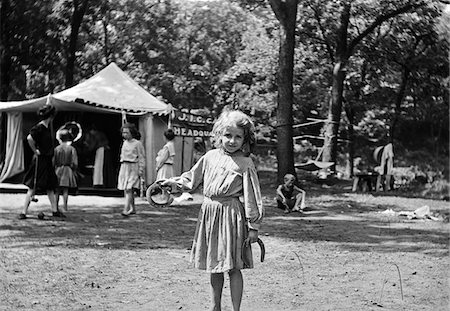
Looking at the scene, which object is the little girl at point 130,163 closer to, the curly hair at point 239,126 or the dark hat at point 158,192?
the dark hat at point 158,192

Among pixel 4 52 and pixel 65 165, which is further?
pixel 4 52

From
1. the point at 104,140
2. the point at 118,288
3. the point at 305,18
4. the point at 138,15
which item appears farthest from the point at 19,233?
the point at 138,15

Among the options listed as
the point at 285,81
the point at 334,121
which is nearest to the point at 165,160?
the point at 285,81

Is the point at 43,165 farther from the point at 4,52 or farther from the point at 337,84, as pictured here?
the point at 4,52

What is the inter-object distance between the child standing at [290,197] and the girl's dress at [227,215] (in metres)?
7.72

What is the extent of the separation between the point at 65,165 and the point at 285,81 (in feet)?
21.4

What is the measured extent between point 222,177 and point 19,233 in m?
5.26

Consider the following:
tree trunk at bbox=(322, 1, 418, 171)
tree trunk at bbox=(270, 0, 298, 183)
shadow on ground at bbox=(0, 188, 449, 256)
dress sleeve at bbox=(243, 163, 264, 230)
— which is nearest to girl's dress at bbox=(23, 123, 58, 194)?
shadow on ground at bbox=(0, 188, 449, 256)

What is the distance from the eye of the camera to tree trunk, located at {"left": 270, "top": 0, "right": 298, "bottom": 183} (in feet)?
51.4

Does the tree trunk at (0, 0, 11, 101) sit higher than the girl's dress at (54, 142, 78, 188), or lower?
higher

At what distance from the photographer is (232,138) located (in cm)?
482

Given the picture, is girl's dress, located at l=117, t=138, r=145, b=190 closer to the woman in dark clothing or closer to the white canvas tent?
the woman in dark clothing

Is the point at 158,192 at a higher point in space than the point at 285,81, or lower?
lower

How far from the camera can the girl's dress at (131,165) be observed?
11266 millimetres
